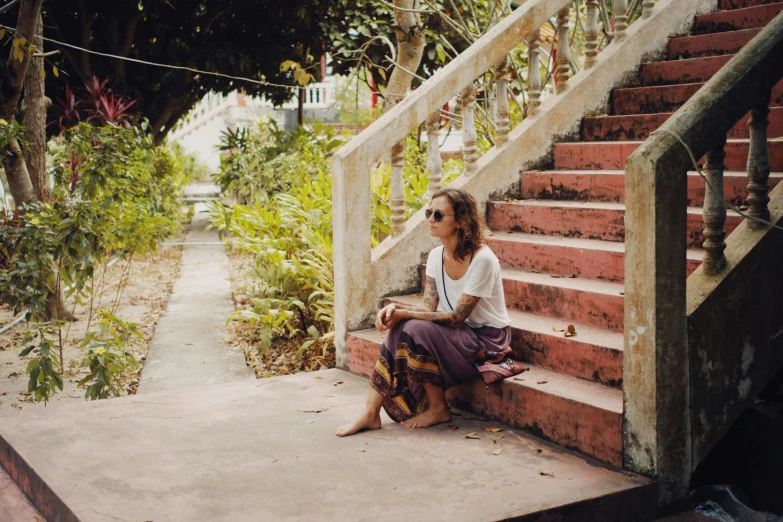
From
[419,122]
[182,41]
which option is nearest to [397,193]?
[419,122]

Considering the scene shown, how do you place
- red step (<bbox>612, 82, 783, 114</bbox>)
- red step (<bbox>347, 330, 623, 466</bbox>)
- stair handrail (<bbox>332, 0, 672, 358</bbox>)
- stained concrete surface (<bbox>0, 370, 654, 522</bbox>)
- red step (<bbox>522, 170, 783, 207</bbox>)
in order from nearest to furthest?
stained concrete surface (<bbox>0, 370, 654, 522</bbox>), red step (<bbox>347, 330, 623, 466</bbox>), red step (<bbox>522, 170, 783, 207</bbox>), stair handrail (<bbox>332, 0, 672, 358</bbox>), red step (<bbox>612, 82, 783, 114</bbox>)

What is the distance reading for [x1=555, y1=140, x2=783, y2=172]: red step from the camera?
5.05 meters

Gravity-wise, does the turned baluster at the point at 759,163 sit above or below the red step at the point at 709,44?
below

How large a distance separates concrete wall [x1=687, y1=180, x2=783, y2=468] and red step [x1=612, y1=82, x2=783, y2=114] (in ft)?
7.23

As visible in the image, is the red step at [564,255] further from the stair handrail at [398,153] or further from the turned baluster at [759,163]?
the stair handrail at [398,153]

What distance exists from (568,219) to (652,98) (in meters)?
1.44

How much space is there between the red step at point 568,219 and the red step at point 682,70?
1.48 metres

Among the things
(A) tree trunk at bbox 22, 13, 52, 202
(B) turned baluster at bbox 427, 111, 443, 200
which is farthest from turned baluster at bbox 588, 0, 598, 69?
(A) tree trunk at bbox 22, 13, 52, 202

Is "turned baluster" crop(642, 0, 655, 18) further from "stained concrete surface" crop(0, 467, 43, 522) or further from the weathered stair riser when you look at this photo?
"stained concrete surface" crop(0, 467, 43, 522)

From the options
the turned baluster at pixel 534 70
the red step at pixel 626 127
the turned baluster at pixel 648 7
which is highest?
the turned baluster at pixel 648 7

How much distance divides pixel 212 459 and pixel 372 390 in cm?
93

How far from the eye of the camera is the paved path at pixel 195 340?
625 cm

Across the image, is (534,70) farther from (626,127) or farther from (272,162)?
(272,162)

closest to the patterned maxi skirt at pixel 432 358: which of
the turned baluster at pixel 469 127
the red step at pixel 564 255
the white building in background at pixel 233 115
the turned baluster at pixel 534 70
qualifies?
the red step at pixel 564 255
